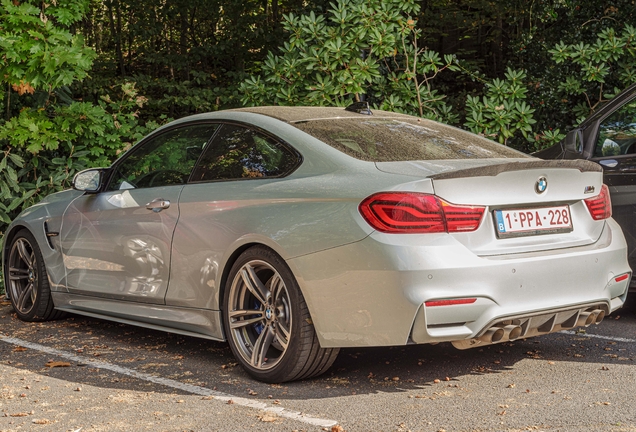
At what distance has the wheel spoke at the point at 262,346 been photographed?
4941mm

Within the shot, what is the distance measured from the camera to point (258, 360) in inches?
195

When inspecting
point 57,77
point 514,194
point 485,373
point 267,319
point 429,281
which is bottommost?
point 485,373

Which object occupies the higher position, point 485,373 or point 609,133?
point 609,133

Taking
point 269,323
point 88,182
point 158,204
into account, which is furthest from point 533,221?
point 88,182

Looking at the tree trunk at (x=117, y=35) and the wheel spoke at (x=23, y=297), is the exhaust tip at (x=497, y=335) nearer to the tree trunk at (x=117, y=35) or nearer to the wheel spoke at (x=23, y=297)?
the wheel spoke at (x=23, y=297)

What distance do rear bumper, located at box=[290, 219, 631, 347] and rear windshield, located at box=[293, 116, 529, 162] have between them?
65 cm

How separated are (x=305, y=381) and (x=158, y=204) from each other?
147 centimetres

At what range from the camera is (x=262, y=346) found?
4957 mm

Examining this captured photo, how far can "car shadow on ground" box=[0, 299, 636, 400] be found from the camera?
16.0ft

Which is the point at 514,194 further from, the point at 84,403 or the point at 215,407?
the point at 84,403

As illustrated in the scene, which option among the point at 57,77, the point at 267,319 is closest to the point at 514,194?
the point at 267,319

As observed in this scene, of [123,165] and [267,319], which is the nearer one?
[267,319]

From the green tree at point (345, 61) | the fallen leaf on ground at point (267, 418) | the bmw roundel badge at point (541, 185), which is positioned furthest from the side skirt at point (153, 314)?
the green tree at point (345, 61)

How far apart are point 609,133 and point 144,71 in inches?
438
